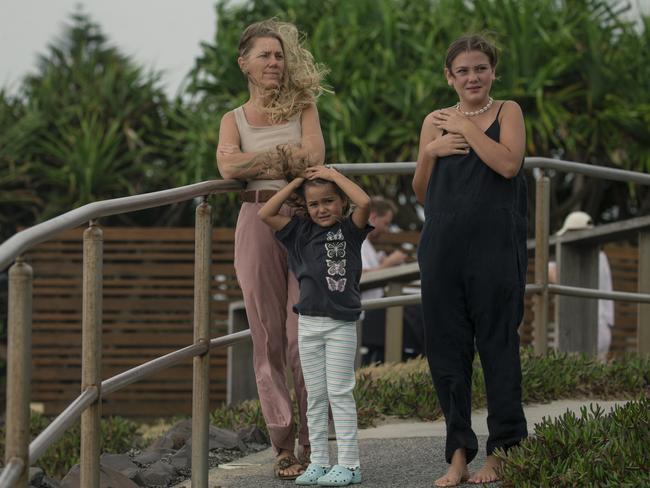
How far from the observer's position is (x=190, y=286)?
1446cm

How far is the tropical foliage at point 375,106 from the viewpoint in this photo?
1475 cm

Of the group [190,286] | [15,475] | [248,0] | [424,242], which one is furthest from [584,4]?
[15,475]

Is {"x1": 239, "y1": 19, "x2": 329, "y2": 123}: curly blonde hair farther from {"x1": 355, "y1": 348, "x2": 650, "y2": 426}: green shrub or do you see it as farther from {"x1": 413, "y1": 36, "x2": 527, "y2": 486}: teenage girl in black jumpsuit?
{"x1": 355, "y1": 348, "x2": 650, "y2": 426}: green shrub

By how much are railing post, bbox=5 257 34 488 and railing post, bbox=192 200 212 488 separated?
1.40 m

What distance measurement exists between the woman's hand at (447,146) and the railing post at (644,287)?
12.8 ft

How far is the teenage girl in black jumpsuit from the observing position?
4.64 metres

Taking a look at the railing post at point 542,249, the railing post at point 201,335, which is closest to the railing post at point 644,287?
the railing post at point 542,249

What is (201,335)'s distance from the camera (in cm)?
474

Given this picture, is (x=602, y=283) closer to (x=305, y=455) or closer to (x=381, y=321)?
(x=381, y=321)

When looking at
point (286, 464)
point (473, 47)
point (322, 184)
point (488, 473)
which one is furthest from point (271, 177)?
point (488, 473)

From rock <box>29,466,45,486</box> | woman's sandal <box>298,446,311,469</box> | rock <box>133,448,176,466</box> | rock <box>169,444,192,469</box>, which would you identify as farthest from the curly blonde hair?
rock <box>29,466,45,486</box>

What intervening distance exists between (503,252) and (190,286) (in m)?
10.0

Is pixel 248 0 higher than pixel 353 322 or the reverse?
higher

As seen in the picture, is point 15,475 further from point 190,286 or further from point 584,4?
point 584,4
